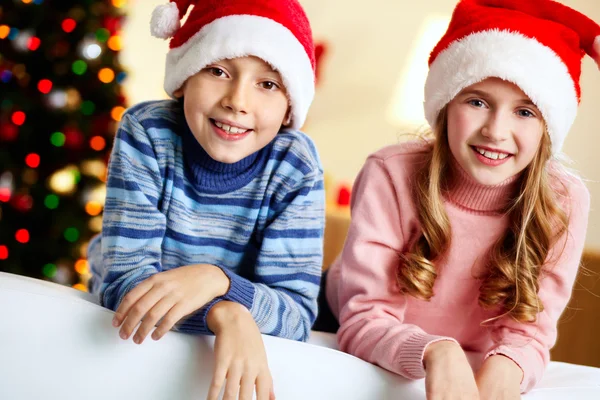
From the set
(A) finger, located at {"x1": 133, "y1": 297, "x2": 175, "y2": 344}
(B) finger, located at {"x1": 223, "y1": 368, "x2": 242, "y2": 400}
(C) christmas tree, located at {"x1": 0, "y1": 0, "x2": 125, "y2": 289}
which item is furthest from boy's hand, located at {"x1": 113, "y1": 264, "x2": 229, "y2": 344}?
(C) christmas tree, located at {"x1": 0, "y1": 0, "x2": 125, "y2": 289}

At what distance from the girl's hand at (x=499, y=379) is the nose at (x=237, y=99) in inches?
23.2

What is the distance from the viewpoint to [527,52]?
3.59 feet

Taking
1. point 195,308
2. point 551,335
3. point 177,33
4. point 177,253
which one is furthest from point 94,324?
point 551,335

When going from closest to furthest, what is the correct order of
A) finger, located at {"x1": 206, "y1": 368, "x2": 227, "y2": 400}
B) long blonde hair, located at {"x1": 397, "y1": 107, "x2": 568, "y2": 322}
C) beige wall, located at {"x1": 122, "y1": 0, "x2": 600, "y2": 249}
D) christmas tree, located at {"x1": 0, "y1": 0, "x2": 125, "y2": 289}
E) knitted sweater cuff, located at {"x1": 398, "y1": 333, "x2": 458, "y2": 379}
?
1. finger, located at {"x1": 206, "y1": 368, "x2": 227, "y2": 400}
2. knitted sweater cuff, located at {"x1": 398, "y1": 333, "x2": 458, "y2": 379}
3. long blonde hair, located at {"x1": 397, "y1": 107, "x2": 568, "y2": 322}
4. christmas tree, located at {"x1": 0, "y1": 0, "x2": 125, "y2": 289}
5. beige wall, located at {"x1": 122, "y1": 0, "x2": 600, "y2": 249}

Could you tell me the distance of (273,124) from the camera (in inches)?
44.9

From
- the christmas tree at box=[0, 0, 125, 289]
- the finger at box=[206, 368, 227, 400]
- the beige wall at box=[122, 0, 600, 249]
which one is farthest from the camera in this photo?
the beige wall at box=[122, 0, 600, 249]

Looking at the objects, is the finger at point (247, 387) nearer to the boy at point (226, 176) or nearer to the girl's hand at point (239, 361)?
the girl's hand at point (239, 361)

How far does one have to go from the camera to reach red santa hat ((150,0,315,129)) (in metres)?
1.08

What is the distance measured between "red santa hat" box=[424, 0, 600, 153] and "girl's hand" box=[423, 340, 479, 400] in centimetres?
47

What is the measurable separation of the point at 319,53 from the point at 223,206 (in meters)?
2.43

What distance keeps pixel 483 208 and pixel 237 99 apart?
1.74 ft

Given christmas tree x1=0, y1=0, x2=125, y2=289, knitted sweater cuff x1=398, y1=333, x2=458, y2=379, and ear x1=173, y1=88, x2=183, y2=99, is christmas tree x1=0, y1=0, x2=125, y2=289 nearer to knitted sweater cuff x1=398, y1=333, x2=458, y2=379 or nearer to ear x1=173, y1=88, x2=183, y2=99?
ear x1=173, y1=88, x2=183, y2=99

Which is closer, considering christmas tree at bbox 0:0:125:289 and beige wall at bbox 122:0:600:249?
christmas tree at bbox 0:0:125:289

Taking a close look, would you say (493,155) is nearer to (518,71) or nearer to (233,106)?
(518,71)
